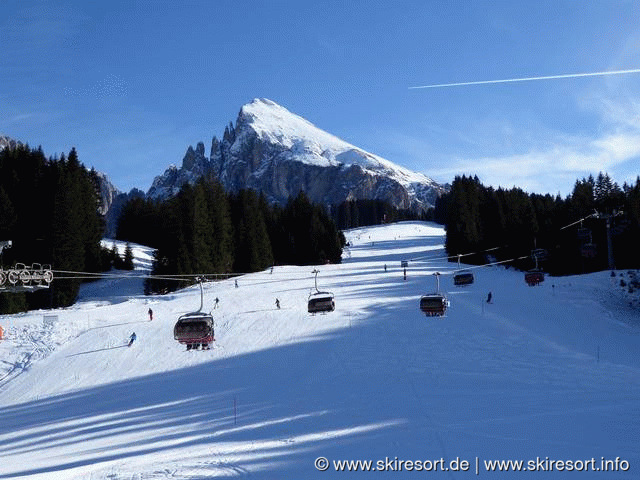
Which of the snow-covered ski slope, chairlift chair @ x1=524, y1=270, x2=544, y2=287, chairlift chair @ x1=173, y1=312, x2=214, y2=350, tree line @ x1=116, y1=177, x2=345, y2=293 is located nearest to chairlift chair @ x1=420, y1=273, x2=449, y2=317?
the snow-covered ski slope

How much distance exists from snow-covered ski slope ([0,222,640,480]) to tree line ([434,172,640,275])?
1766cm

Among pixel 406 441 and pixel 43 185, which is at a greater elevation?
pixel 43 185

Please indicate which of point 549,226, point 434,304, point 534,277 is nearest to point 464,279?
point 534,277

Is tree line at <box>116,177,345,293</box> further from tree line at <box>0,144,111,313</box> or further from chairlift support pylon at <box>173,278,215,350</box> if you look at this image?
→ chairlift support pylon at <box>173,278,215,350</box>

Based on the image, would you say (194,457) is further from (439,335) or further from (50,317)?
(50,317)

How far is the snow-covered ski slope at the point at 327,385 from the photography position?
47.6 ft

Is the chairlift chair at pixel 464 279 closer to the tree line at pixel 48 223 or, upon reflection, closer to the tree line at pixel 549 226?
the tree line at pixel 549 226

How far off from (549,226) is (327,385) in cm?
6541

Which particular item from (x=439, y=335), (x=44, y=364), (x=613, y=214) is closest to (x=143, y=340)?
(x=44, y=364)

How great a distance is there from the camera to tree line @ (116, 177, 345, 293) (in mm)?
69312

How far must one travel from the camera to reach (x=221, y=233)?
253ft

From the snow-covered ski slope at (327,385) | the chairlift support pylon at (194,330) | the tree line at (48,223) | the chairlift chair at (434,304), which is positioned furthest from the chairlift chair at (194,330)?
the tree line at (48,223)

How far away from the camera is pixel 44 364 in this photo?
123 feet

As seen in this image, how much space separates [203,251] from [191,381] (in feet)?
135
